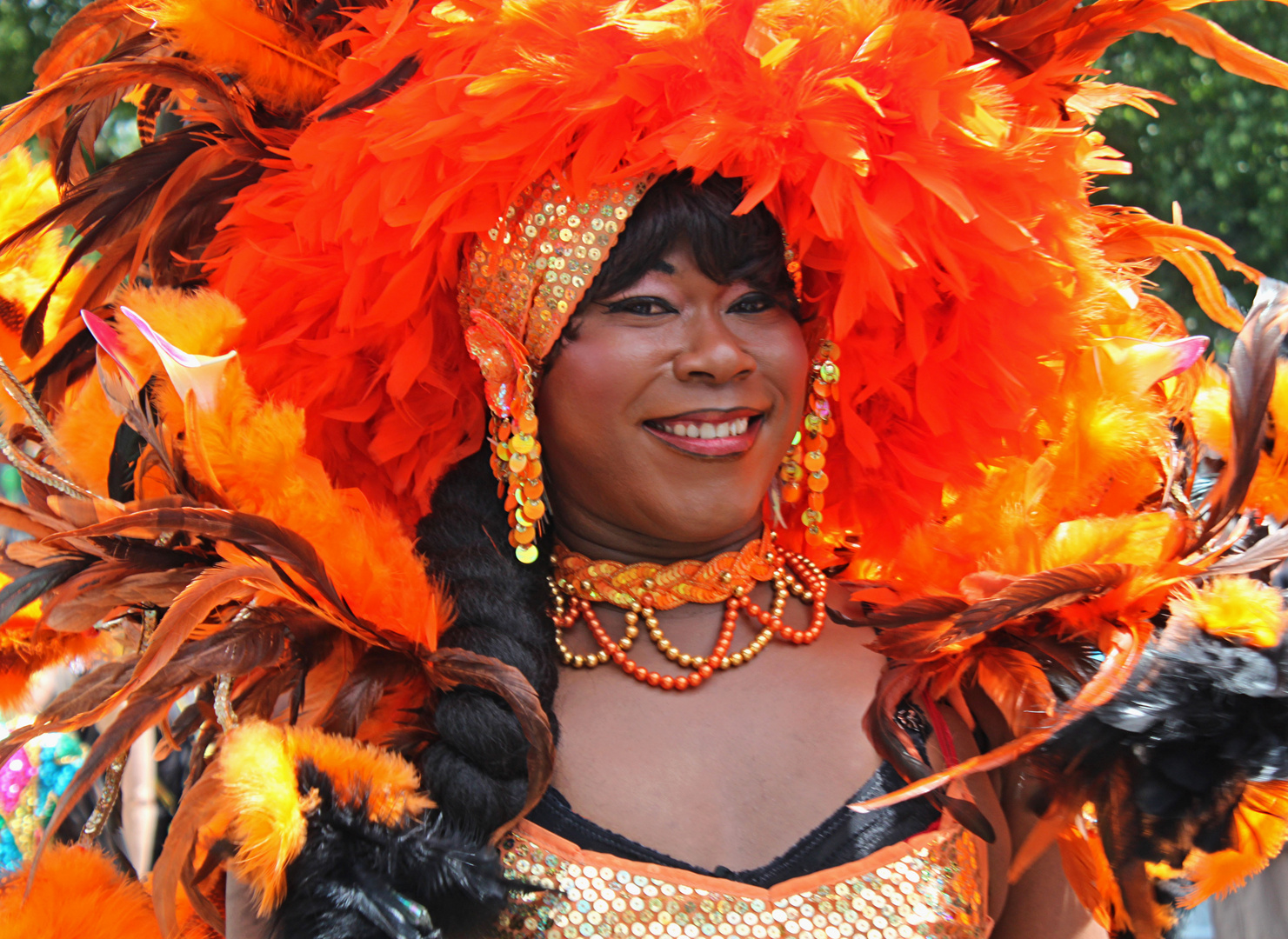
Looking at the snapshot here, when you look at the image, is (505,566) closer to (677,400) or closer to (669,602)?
(669,602)

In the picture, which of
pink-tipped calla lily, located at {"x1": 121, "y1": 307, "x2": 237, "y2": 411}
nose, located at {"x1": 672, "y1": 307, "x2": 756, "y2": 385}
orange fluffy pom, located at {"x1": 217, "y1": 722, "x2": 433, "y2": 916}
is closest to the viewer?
orange fluffy pom, located at {"x1": 217, "y1": 722, "x2": 433, "y2": 916}

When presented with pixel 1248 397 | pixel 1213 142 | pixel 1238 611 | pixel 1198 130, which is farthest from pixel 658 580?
pixel 1198 130

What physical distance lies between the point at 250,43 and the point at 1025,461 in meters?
1.51

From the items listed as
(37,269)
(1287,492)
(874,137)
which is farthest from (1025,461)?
(37,269)

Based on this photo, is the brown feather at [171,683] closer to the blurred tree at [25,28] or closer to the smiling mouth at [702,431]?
the smiling mouth at [702,431]

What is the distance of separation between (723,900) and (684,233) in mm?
965

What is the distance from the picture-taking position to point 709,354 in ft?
6.16

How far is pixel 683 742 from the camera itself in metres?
1.92

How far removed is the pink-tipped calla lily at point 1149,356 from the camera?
216 centimetres

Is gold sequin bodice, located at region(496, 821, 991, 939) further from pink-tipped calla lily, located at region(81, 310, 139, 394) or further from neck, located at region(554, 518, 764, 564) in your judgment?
pink-tipped calla lily, located at region(81, 310, 139, 394)

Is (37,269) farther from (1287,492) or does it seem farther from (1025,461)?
(1287,492)

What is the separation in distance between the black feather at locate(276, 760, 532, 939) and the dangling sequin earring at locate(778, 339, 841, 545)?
833mm

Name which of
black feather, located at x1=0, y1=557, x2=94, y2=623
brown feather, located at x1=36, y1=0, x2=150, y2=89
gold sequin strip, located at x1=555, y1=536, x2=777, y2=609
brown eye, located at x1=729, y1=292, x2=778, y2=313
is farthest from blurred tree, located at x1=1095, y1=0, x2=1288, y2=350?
black feather, located at x1=0, y1=557, x2=94, y2=623

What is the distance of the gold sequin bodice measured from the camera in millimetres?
1713
